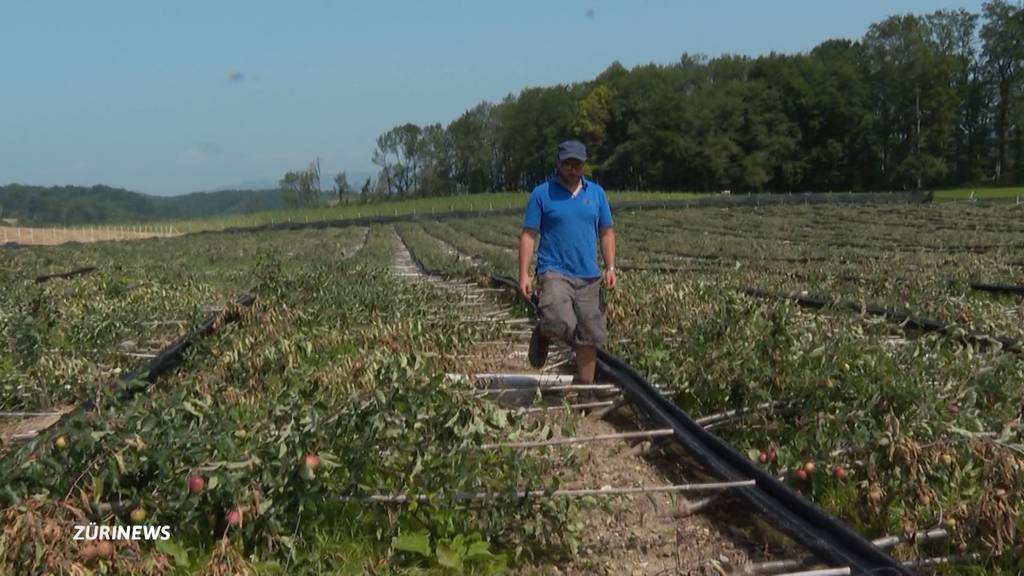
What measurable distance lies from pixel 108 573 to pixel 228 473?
0.51m

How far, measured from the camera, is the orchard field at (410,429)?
343 cm

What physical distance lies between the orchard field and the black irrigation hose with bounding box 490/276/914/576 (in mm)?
270

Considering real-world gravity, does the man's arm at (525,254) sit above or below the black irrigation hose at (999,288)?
above

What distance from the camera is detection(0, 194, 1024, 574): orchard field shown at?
135 inches

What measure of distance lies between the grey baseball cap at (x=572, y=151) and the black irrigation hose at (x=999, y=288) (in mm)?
6555

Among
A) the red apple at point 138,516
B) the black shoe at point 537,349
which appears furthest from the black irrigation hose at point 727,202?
the red apple at point 138,516

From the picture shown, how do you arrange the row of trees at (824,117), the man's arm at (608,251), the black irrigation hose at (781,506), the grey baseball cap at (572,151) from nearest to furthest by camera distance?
the black irrigation hose at (781,506), the grey baseball cap at (572,151), the man's arm at (608,251), the row of trees at (824,117)

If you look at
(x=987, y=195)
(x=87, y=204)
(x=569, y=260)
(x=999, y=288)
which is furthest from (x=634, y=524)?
(x=87, y=204)

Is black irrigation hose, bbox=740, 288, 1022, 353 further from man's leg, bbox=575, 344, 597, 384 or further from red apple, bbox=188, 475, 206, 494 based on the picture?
red apple, bbox=188, 475, 206, 494

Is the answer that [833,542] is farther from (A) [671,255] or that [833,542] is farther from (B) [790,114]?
(B) [790,114]

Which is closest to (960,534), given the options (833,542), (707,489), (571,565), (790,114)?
(833,542)

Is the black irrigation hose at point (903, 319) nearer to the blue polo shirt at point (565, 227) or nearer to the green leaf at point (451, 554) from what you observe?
the blue polo shirt at point (565, 227)

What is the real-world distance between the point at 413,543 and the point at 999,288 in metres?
9.10

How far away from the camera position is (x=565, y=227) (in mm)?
Result: 6379
